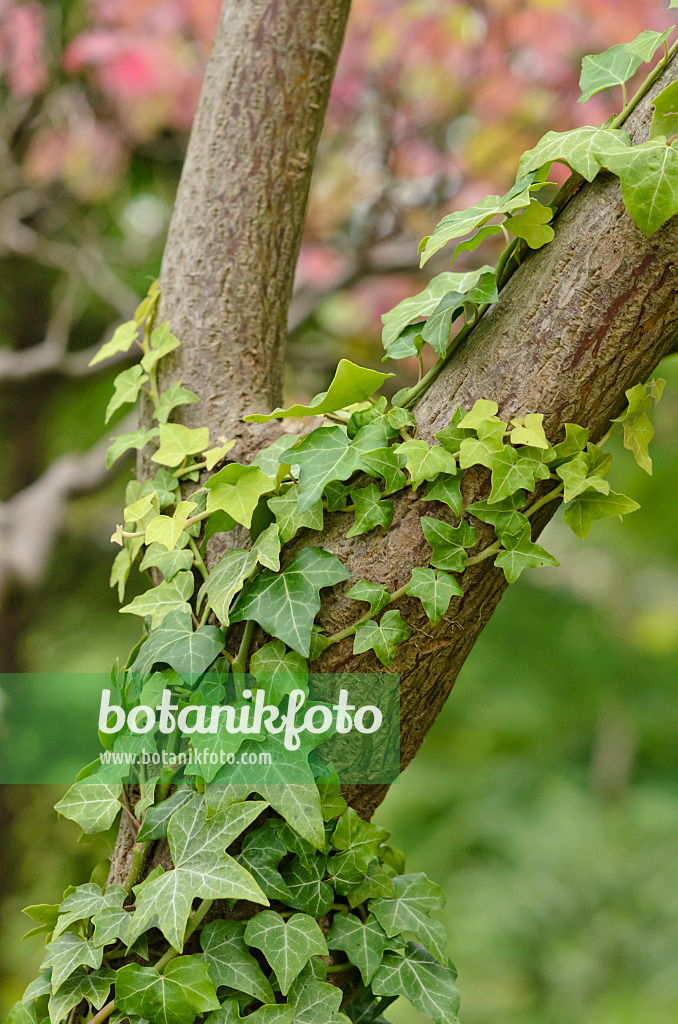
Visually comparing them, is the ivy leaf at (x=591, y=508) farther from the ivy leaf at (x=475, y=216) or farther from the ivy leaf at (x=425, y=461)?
the ivy leaf at (x=475, y=216)

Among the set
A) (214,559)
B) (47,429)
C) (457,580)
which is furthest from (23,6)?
(457,580)

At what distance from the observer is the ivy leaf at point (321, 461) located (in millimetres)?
563

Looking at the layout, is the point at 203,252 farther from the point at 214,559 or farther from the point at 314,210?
the point at 314,210

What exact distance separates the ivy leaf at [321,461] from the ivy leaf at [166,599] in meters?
0.13

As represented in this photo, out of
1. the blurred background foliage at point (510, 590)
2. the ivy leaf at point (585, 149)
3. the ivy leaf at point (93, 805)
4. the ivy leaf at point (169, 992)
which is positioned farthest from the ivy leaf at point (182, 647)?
the blurred background foliage at point (510, 590)

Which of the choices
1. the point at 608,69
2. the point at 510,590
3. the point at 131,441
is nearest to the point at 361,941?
the point at 131,441

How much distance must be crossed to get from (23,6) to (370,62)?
3.58 ft

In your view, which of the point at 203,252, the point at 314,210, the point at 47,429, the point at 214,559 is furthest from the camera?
the point at 47,429

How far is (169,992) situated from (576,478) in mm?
494

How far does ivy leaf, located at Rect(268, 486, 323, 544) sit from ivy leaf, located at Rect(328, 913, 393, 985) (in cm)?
32

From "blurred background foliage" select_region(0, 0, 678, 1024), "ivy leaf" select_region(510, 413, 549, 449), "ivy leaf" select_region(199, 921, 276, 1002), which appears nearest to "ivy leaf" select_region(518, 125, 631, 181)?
"ivy leaf" select_region(510, 413, 549, 449)

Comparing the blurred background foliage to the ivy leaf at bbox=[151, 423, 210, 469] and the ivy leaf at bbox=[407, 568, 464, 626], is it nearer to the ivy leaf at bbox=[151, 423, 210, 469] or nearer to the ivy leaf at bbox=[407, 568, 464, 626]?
the ivy leaf at bbox=[151, 423, 210, 469]

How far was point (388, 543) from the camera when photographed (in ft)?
1.88

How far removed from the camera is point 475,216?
544 millimetres
